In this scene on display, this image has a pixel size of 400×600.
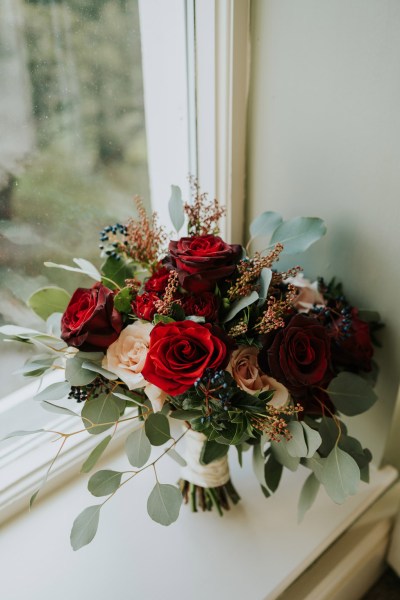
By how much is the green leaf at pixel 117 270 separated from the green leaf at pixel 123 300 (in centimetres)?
9

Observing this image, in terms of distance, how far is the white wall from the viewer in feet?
2.28

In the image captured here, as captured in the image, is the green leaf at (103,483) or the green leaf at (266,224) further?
the green leaf at (266,224)

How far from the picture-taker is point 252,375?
0.64 meters

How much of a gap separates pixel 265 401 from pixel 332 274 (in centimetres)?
37

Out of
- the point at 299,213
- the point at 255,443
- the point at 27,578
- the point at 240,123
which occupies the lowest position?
the point at 27,578

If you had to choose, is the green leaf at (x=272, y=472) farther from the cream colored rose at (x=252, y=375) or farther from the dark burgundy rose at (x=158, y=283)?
the dark burgundy rose at (x=158, y=283)

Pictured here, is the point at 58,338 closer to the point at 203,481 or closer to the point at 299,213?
the point at 203,481

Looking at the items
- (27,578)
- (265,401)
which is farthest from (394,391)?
(27,578)

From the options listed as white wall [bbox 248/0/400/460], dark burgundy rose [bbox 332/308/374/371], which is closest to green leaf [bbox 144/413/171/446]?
dark burgundy rose [bbox 332/308/374/371]

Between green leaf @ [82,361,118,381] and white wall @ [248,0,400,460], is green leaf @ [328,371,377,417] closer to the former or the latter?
white wall @ [248,0,400,460]

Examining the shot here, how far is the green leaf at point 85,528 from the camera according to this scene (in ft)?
1.98

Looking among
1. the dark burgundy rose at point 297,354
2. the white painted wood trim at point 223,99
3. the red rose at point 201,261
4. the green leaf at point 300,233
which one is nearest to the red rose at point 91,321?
the red rose at point 201,261

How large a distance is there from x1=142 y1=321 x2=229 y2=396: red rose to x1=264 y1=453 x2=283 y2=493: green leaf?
0.29 metres

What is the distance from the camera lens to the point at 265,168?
92 cm
